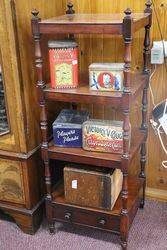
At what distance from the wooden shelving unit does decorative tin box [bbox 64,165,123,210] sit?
0.13ft

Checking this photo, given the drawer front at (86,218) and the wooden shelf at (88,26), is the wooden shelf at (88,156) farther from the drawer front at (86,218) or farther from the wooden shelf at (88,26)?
the wooden shelf at (88,26)

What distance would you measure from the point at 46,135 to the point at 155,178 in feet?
2.61

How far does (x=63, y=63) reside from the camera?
152 centimetres

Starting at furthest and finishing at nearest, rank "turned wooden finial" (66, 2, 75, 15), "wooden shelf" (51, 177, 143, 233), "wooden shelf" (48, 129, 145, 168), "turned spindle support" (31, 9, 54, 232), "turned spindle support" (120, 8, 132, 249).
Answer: "turned wooden finial" (66, 2, 75, 15)
"wooden shelf" (51, 177, 143, 233)
"wooden shelf" (48, 129, 145, 168)
"turned spindle support" (31, 9, 54, 232)
"turned spindle support" (120, 8, 132, 249)

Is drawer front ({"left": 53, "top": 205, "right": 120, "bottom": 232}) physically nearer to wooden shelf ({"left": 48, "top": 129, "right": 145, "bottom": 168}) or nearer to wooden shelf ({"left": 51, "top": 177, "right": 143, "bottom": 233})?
wooden shelf ({"left": 51, "top": 177, "right": 143, "bottom": 233})

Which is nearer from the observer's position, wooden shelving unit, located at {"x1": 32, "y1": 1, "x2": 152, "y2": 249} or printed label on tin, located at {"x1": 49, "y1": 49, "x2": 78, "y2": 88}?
wooden shelving unit, located at {"x1": 32, "y1": 1, "x2": 152, "y2": 249}

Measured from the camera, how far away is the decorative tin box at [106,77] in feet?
4.81

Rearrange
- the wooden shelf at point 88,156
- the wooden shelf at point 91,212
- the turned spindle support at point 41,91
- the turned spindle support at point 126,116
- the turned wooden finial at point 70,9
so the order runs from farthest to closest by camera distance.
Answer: the turned wooden finial at point 70,9, the wooden shelf at point 91,212, the wooden shelf at point 88,156, the turned spindle support at point 41,91, the turned spindle support at point 126,116

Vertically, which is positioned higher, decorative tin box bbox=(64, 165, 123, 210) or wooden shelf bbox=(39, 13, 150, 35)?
wooden shelf bbox=(39, 13, 150, 35)

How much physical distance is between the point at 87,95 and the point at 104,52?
49cm

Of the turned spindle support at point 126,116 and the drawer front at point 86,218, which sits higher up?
the turned spindle support at point 126,116

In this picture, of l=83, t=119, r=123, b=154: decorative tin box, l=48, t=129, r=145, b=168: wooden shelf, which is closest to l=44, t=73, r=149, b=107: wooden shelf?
l=83, t=119, r=123, b=154: decorative tin box

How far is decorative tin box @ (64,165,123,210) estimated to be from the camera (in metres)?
1.64

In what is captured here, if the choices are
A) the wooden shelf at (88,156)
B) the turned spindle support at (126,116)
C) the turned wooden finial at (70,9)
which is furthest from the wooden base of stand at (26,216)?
the turned wooden finial at (70,9)
